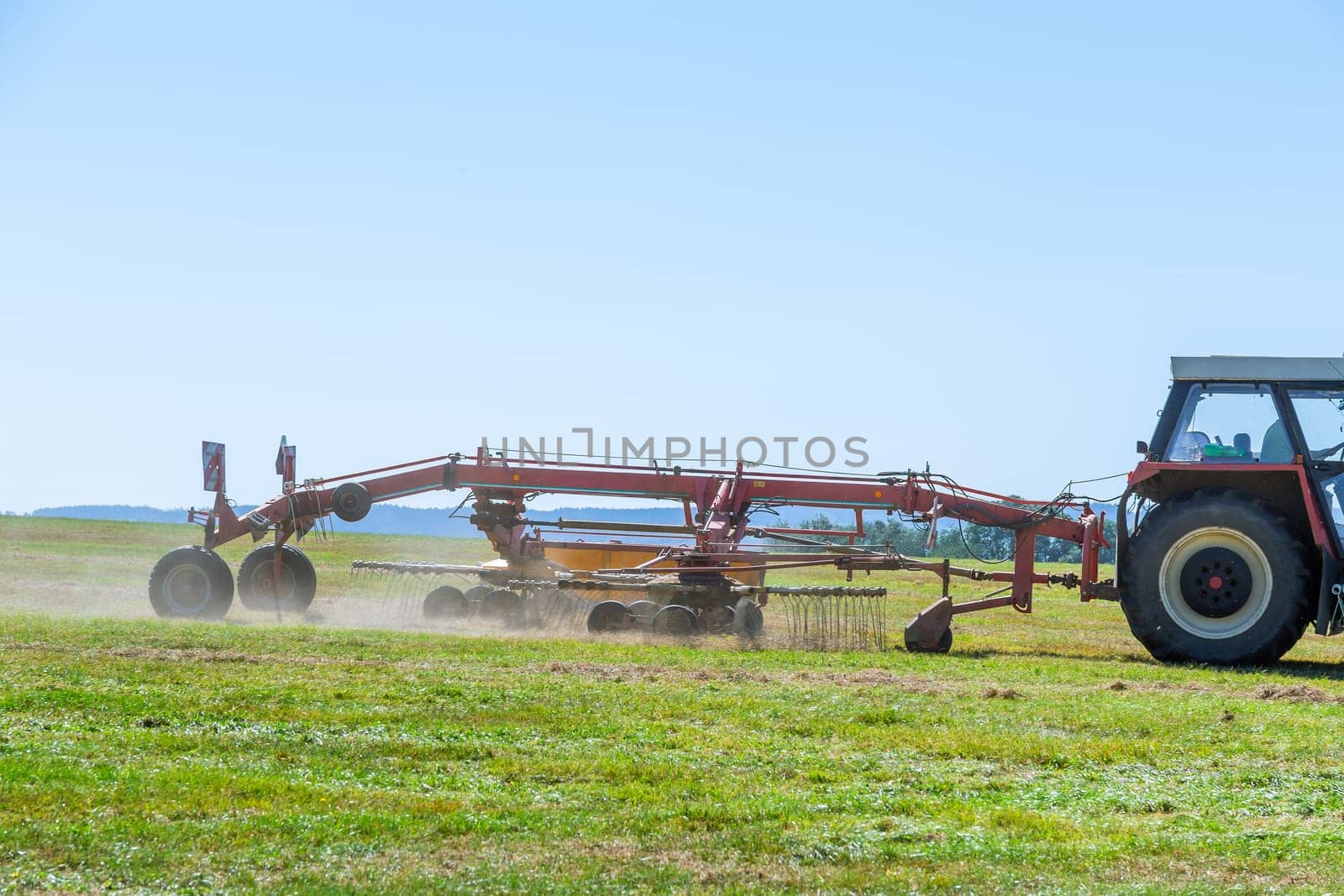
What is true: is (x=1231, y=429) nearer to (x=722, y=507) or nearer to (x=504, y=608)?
(x=722, y=507)

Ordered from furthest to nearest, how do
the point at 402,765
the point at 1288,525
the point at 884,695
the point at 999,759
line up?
the point at 1288,525 → the point at 884,695 → the point at 999,759 → the point at 402,765

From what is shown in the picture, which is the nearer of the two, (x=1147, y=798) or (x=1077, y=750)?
(x=1147, y=798)

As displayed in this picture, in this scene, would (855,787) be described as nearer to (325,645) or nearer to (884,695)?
(884,695)

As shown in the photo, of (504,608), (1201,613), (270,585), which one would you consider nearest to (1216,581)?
(1201,613)

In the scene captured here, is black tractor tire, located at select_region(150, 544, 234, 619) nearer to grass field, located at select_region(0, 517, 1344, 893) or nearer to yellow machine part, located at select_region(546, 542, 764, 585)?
grass field, located at select_region(0, 517, 1344, 893)

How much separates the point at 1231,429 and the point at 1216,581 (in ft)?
5.37

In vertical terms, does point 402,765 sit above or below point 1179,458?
below

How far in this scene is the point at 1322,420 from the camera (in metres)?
14.0

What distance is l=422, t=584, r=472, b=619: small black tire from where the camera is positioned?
20.5 meters

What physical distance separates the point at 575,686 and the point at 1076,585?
826 centimetres

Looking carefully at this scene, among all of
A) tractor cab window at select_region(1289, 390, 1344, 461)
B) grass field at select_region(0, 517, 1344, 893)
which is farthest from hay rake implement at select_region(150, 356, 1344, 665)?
grass field at select_region(0, 517, 1344, 893)

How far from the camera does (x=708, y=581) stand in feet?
59.3

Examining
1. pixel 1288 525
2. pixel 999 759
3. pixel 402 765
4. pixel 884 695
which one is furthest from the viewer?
pixel 1288 525

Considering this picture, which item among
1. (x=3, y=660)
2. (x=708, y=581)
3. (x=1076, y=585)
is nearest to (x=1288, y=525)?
(x=1076, y=585)
